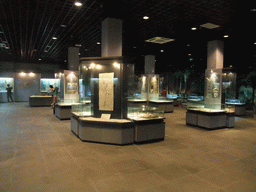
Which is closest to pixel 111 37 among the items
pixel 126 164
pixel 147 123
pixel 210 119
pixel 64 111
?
pixel 147 123

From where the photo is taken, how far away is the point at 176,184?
3305 mm

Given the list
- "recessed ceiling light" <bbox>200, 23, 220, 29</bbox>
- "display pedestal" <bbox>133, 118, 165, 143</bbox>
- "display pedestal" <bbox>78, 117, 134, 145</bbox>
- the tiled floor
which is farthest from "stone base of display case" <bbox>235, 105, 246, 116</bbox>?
"display pedestal" <bbox>78, 117, 134, 145</bbox>

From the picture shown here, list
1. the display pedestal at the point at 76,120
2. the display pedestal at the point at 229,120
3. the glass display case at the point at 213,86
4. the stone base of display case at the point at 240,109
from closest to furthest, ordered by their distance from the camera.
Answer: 1. the display pedestal at the point at 76,120
2. the display pedestal at the point at 229,120
3. the glass display case at the point at 213,86
4. the stone base of display case at the point at 240,109

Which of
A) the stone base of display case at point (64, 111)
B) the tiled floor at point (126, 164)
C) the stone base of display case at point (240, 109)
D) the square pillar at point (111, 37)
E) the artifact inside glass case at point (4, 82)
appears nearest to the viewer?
the tiled floor at point (126, 164)

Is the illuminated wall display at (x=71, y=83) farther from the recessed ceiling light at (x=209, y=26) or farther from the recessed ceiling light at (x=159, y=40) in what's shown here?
the recessed ceiling light at (x=209, y=26)

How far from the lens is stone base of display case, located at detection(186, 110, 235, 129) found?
7625mm

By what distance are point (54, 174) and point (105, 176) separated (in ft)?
3.35

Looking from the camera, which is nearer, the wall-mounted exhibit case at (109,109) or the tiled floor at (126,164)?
the tiled floor at (126,164)

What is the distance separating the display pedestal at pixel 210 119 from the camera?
7625 mm

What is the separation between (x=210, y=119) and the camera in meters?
7.57

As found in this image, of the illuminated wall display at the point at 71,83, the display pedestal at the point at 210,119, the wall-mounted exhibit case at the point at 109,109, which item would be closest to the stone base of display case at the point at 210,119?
the display pedestal at the point at 210,119

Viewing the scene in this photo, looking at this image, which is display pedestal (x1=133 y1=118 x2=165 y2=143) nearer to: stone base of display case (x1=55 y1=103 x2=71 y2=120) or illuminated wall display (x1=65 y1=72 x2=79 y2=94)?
stone base of display case (x1=55 y1=103 x2=71 y2=120)

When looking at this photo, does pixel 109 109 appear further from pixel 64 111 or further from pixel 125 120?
pixel 64 111

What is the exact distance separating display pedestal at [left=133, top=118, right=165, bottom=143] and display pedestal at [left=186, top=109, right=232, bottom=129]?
9.00ft
